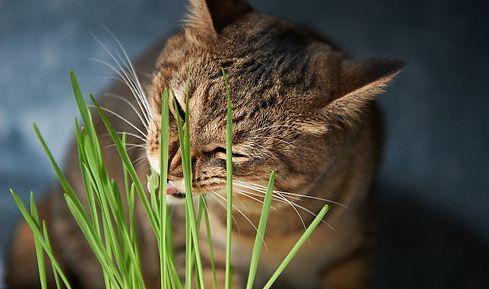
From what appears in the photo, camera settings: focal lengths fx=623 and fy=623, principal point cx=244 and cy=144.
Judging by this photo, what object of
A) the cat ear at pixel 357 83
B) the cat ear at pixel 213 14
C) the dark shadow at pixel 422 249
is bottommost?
the dark shadow at pixel 422 249

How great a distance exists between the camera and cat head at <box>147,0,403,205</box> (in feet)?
2.82

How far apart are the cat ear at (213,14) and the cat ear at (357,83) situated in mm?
188

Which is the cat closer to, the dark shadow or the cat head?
the cat head

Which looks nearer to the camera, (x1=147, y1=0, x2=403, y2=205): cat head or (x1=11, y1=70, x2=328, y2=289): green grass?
(x1=11, y1=70, x2=328, y2=289): green grass

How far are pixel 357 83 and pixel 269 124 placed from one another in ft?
0.45

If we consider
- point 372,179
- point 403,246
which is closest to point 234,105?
point 372,179

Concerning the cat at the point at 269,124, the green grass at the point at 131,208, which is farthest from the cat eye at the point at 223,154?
the green grass at the point at 131,208

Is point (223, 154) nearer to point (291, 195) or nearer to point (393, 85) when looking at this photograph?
point (291, 195)

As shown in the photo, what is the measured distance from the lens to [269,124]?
0.88 m

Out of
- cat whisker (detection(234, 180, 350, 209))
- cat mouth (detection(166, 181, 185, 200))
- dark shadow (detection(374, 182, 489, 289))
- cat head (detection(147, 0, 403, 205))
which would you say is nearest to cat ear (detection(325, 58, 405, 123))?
cat head (detection(147, 0, 403, 205))

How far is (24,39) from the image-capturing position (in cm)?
153

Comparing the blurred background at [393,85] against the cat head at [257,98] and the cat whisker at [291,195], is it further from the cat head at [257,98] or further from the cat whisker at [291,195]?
the cat head at [257,98]

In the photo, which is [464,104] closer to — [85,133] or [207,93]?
[207,93]

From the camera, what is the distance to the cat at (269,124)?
86 cm
